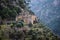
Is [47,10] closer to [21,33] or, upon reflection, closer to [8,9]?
[8,9]

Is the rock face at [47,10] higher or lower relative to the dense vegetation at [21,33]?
higher

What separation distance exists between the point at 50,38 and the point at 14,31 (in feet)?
7.52

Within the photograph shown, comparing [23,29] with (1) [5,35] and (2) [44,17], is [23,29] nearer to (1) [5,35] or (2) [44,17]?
(1) [5,35]

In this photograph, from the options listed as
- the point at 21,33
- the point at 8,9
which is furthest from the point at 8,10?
the point at 21,33

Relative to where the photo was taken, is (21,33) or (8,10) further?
(8,10)

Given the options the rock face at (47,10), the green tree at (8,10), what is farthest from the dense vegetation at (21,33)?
the rock face at (47,10)

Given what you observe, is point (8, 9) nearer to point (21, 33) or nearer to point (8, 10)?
point (8, 10)

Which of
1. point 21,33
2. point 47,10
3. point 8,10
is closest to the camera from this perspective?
point 21,33

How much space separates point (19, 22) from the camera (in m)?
9.68

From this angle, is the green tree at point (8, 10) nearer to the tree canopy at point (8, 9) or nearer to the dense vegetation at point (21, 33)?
the tree canopy at point (8, 9)

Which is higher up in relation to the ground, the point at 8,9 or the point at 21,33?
the point at 8,9

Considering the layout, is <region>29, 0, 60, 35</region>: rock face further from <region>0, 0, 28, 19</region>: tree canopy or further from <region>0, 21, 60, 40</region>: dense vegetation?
<region>0, 21, 60, 40</region>: dense vegetation

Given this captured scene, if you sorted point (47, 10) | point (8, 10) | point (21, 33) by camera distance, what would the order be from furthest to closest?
point (47, 10) < point (8, 10) < point (21, 33)

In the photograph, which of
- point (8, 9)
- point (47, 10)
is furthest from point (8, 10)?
point (47, 10)
